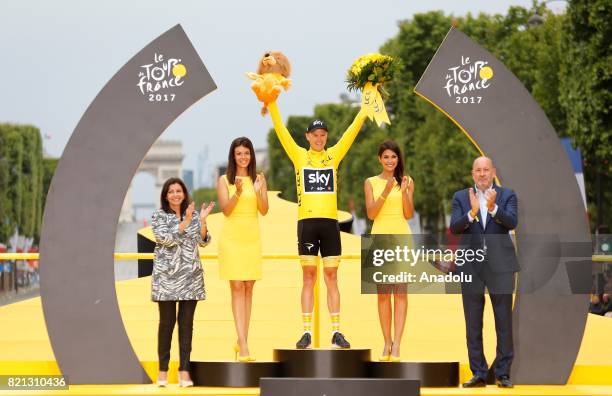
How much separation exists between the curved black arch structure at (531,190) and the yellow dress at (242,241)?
69.3 inches

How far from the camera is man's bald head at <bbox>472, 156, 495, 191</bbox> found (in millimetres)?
9625

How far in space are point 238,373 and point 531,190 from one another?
118 inches

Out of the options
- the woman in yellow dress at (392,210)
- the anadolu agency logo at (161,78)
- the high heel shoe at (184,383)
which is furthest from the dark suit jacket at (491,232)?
the anadolu agency logo at (161,78)

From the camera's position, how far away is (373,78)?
1019 cm

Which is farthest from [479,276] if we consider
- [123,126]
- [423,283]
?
[123,126]

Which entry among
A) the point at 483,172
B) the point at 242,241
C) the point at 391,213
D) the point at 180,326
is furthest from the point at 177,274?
the point at 483,172

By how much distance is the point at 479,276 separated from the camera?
9.70m

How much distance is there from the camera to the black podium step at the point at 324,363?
31.4 feet

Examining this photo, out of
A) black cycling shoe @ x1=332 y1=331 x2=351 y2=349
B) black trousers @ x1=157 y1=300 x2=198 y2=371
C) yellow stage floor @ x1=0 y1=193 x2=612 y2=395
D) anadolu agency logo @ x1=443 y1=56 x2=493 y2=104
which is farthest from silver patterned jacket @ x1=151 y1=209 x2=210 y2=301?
anadolu agency logo @ x1=443 y1=56 x2=493 y2=104

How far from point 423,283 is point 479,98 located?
1.75 meters

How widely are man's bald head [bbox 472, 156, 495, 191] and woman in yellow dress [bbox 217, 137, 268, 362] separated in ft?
5.71

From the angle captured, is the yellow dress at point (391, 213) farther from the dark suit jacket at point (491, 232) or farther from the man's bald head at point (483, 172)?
the man's bald head at point (483, 172)

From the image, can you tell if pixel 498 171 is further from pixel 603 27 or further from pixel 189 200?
pixel 603 27

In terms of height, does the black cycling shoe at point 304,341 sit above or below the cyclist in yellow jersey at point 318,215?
below
